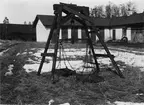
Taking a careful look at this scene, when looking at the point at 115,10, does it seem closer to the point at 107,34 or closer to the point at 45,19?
the point at 107,34

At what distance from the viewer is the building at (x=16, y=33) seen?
4731 centimetres

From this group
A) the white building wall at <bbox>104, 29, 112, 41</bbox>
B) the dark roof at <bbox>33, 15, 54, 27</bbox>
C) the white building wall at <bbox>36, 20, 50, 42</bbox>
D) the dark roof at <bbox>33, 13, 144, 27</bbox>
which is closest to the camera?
→ the dark roof at <bbox>33, 13, 144, 27</bbox>

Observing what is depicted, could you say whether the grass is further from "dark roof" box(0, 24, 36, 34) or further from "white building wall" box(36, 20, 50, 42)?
"dark roof" box(0, 24, 36, 34)

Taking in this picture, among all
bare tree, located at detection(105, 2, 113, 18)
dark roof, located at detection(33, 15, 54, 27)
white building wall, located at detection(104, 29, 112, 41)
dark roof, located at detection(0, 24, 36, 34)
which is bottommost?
white building wall, located at detection(104, 29, 112, 41)

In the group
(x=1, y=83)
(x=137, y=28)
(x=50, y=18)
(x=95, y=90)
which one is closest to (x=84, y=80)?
(x=95, y=90)

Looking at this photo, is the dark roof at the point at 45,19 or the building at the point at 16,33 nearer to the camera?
the dark roof at the point at 45,19

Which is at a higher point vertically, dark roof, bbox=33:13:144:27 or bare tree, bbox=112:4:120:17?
bare tree, bbox=112:4:120:17

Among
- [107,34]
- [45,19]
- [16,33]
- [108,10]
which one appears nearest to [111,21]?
[107,34]

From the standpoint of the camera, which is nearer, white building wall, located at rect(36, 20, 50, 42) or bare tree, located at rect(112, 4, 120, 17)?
white building wall, located at rect(36, 20, 50, 42)

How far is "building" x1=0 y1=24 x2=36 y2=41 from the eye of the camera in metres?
47.3

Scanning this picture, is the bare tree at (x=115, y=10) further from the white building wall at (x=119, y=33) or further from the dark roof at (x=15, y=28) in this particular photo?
the white building wall at (x=119, y=33)

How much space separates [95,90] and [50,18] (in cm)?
3218

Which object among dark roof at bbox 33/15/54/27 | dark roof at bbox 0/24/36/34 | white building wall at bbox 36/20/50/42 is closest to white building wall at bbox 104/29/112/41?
dark roof at bbox 33/15/54/27

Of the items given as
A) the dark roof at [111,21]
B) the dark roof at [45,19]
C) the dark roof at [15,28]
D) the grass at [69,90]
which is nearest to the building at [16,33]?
the dark roof at [15,28]
